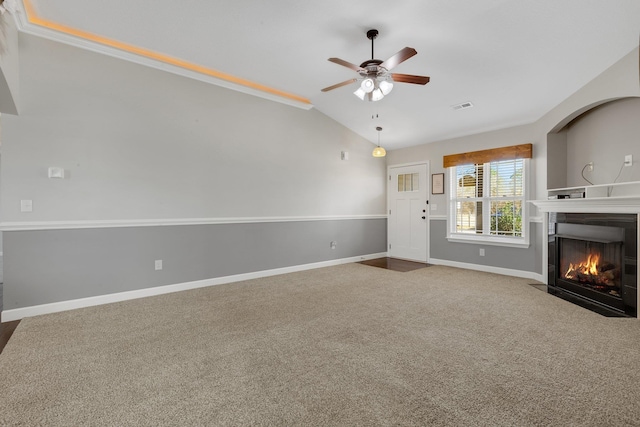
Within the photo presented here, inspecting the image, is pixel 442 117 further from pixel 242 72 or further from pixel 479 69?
pixel 242 72

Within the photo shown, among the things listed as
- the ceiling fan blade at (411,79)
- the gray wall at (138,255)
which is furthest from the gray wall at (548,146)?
the gray wall at (138,255)

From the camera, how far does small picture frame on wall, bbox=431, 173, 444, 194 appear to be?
20.0ft

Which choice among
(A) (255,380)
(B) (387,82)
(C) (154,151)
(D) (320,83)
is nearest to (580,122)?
(B) (387,82)

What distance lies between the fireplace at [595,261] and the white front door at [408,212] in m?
2.36

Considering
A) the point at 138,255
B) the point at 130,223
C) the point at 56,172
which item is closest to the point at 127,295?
the point at 138,255

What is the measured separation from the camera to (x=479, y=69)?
12.6ft

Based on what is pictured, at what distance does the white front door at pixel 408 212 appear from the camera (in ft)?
21.1

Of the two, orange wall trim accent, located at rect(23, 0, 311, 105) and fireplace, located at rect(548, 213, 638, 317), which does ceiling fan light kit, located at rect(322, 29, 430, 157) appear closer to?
orange wall trim accent, located at rect(23, 0, 311, 105)

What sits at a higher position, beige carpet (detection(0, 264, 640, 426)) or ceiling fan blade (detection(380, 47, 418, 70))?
ceiling fan blade (detection(380, 47, 418, 70))

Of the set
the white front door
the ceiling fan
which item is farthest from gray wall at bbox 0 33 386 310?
the ceiling fan

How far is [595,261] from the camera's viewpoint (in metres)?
3.75

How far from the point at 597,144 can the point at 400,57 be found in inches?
123

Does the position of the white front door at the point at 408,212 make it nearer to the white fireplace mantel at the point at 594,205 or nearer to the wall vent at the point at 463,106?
the wall vent at the point at 463,106

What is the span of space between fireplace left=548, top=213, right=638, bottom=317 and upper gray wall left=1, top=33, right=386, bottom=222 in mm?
3747
